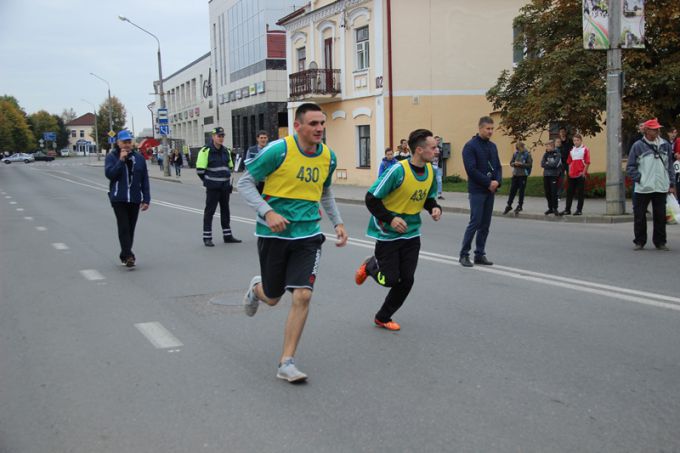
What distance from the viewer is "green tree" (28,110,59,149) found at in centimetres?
14962

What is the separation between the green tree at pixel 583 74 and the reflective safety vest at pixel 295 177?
1586 centimetres

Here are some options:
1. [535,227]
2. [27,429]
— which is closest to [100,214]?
[535,227]

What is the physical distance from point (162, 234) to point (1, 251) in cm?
292

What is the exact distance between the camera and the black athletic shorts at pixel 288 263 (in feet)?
16.5

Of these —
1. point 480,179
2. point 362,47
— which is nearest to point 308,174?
point 480,179

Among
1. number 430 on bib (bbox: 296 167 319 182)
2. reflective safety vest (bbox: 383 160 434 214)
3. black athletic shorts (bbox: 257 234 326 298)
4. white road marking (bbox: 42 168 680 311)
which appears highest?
number 430 on bib (bbox: 296 167 319 182)

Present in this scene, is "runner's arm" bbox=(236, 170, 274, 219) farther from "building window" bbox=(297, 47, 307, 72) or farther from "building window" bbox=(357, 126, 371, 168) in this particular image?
"building window" bbox=(297, 47, 307, 72)

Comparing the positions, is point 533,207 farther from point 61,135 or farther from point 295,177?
point 61,135

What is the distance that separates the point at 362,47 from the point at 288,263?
1061 inches

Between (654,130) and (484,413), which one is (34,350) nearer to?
(484,413)

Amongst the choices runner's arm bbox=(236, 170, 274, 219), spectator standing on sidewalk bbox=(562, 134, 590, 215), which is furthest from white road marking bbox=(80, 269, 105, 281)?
spectator standing on sidewalk bbox=(562, 134, 590, 215)

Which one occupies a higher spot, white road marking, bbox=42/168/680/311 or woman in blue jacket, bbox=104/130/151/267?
woman in blue jacket, bbox=104/130/151/267

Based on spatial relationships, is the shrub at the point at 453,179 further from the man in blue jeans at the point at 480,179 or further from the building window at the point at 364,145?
the man in blue jeans at the point at 480,179

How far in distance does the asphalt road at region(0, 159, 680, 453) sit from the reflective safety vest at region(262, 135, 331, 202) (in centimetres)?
123
